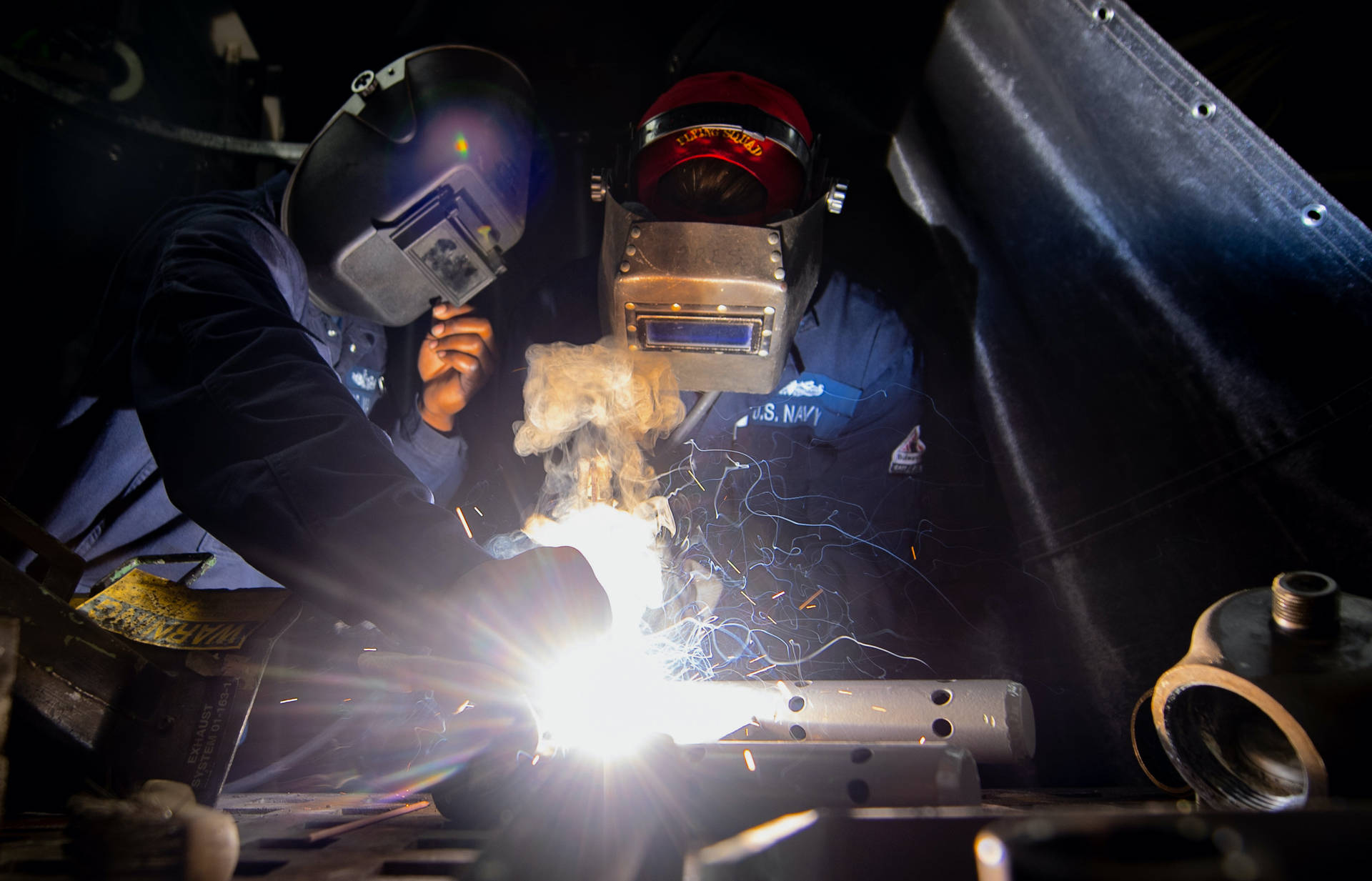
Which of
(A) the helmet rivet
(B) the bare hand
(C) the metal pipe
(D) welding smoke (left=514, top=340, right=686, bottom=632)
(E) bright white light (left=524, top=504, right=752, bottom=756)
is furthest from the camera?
(B) the bare hand

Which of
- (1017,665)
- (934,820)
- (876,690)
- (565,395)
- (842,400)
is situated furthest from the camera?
(842,400)

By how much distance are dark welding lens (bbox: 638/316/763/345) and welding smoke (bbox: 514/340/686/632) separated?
7 centimetres

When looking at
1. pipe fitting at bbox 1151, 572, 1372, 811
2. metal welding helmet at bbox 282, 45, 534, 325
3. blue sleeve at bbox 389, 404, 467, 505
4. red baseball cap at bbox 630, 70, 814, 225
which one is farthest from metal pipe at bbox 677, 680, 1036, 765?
blue sleeve at bbox 389, 404, 467, 505

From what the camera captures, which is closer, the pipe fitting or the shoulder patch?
the pipe fitting

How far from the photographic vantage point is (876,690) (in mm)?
1181

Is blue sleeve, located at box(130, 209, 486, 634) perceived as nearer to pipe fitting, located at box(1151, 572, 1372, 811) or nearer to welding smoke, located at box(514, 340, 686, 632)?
welding smoke, located at box(514, 340, 686, 632)

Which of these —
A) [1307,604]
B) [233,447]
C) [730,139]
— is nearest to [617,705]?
[233,447]

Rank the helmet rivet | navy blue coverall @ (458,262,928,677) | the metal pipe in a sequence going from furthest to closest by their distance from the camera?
navy blue coverall @ (458,262,928,677) < the helmet rivet < the metal pipe

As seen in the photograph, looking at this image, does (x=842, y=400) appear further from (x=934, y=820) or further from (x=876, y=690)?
(x=934, y=820)

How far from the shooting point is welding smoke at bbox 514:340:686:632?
6.40 ft

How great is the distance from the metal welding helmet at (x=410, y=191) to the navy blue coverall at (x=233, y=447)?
0.52ft

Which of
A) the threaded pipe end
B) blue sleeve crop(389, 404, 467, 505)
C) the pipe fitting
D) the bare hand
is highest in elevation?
the bare hand

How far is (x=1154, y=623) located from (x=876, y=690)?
34.5 inches

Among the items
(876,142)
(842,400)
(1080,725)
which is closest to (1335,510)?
(1080,725)
